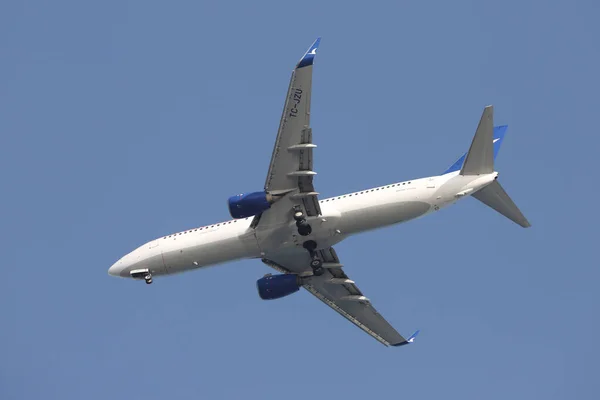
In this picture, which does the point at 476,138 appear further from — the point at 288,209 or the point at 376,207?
the point at 288,209

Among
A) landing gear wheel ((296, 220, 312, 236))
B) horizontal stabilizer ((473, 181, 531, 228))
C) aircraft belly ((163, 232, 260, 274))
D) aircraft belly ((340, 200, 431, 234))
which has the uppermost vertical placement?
aircraft belly ((163, 232, 260, 274))

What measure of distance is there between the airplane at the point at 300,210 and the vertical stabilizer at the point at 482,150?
59 mm

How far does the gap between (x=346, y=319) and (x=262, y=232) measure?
13024mm

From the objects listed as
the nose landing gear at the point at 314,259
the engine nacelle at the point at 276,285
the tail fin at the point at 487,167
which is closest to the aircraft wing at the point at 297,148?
the nose landing gear at the point at 314,259

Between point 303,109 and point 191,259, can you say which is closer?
point 303,109

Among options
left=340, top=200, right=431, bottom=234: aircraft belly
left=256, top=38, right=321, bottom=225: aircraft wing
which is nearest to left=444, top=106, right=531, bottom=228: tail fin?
left=340, top=200, right=431, bottom=234: aircraft belly

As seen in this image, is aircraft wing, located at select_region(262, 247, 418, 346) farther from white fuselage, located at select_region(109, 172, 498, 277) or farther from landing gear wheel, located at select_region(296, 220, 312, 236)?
landing gear wheel, located at select_region(296, 220, 312, 236)

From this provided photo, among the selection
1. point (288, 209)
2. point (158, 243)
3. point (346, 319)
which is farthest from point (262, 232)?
point (346, 319)

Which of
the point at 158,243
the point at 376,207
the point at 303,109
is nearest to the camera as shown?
the point at 303,109

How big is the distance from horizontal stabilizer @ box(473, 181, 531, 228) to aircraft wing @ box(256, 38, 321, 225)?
1017 cm

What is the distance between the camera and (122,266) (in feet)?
238

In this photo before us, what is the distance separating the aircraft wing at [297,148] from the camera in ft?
196

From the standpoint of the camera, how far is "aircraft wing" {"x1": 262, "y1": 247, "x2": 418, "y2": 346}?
244ft

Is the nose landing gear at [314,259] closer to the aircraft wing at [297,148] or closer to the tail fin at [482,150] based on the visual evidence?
the aircraft wing at [297,148]
